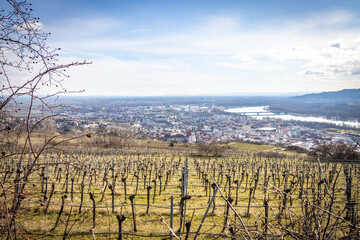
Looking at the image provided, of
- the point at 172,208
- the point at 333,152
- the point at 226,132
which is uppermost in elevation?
the point at 333,152

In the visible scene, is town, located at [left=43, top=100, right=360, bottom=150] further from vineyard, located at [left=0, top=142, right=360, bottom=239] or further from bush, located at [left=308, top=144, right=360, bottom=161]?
vineyard, located at [left=0, top=142, right=360, bottom=239]

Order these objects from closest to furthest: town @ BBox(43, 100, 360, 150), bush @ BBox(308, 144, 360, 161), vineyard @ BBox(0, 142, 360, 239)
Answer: vineyard @ BBox(0, 142, 360, 239) → bush @ BBox(308, 144, 360, 161) → town @ BBox(43, 100, 360, 150)

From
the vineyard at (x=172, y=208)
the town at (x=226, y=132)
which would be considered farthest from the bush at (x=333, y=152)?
the town at (x=226, y=132)

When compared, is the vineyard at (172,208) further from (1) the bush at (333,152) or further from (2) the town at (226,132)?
(2) the town at (226,132)

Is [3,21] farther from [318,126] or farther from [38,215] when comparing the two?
[318,126]

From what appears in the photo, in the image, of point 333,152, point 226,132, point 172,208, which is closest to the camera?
point 333,152

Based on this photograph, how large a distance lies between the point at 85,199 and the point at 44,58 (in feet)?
36.9

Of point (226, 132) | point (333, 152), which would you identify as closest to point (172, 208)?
point (333, 152)

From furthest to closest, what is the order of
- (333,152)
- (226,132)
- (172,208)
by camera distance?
(226,132) < (172,208) < (333,152)

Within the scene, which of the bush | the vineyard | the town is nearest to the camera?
the vineyard

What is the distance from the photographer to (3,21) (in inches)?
76.6

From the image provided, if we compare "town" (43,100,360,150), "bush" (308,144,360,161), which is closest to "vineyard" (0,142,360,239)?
"bush" (308,144,360,161)

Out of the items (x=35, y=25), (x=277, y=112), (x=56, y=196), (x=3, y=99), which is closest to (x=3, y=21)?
(x=35, y=25)

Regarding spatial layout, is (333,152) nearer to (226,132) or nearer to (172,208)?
(172,208)
